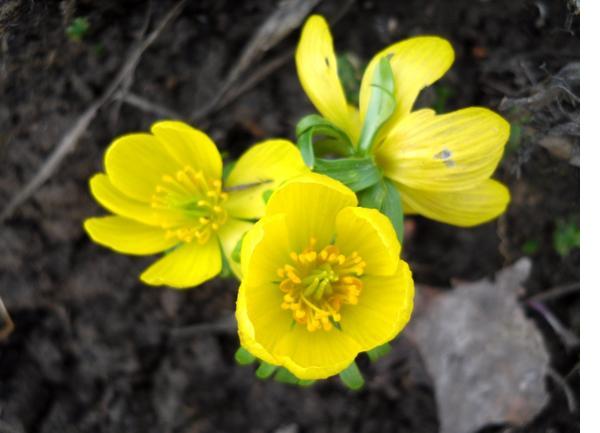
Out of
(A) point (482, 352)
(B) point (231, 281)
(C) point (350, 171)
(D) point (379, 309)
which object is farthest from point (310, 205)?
(A) point (482, 352)

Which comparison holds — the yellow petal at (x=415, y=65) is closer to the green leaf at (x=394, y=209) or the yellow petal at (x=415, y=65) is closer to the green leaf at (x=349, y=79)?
the green leaf at (x=394, y=209)

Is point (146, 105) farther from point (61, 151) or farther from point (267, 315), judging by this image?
point (267, 315)

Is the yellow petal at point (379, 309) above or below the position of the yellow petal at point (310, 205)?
below

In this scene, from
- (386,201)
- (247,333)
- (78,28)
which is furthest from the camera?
(78,28)

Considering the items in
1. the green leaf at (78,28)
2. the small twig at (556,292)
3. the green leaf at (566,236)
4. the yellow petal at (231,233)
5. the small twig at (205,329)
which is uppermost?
the green leaf at (78,28)

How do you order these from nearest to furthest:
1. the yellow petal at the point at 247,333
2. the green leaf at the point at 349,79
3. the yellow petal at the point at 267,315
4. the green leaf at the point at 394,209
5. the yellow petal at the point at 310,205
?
1. the yellow petal at the point at 247,333
2. the yellow petal at the point at 310,205
3. the yellow petal at the point at 267,315
4. the green leaf at the point at 394,209
5. the green leaf at the point at 349,79

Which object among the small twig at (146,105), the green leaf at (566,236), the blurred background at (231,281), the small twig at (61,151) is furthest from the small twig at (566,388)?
the small twig at (61,151)

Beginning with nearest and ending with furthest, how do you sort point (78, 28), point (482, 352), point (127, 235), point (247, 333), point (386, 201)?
point (247, 333), point (386, 201), point (127, 235), point (78, 28), point (482, 352)

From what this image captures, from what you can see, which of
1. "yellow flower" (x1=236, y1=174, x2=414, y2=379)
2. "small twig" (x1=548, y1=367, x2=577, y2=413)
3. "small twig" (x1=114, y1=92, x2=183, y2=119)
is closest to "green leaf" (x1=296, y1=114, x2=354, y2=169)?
"yellow flower" (x1=236, y1=174, x2=414, y2=379)
